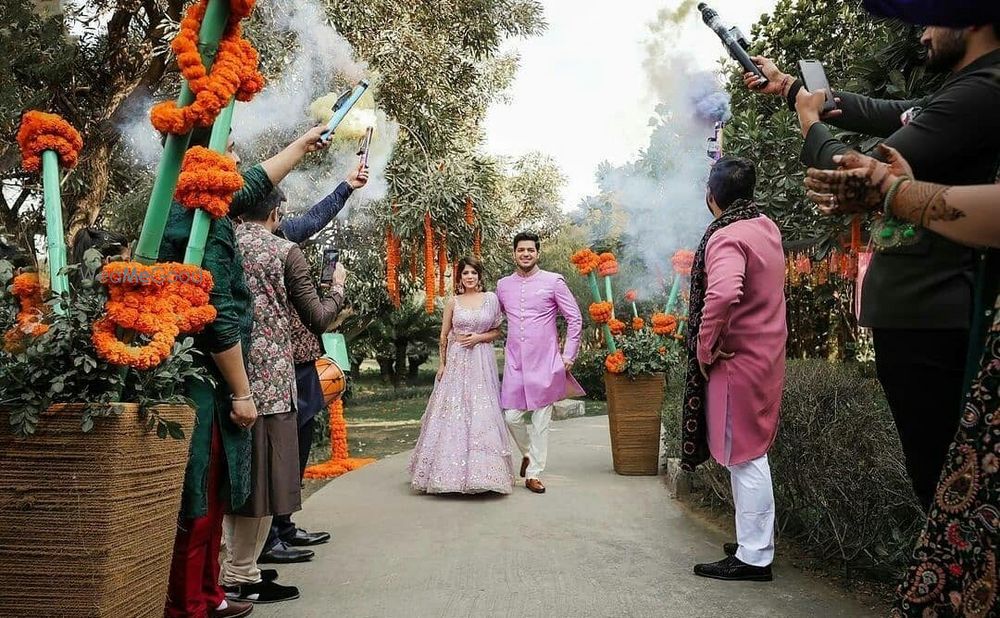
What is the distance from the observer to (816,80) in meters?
2.72

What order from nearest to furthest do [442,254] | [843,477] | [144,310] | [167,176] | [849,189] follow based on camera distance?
[849,189] → [144,310] → [167,176] → [843,477] → [442,254]

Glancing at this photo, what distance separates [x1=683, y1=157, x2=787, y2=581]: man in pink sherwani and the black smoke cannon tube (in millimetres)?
1154

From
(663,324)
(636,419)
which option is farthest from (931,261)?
(636,419)

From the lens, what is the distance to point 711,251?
419 cm

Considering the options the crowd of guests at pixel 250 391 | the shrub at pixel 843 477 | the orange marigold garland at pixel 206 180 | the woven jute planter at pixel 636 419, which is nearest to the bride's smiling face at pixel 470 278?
the woven jute planter at pixel 636 419

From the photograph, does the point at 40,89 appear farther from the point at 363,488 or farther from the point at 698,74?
the point at 698,74

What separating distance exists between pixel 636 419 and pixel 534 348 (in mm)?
1173

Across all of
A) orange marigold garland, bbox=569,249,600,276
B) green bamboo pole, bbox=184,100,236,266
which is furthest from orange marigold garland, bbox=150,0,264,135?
orange marigold garland, bbox=569,249,600,276

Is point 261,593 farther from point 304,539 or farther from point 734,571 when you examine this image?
point 734,571

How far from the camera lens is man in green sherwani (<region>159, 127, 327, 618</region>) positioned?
2.94 metres

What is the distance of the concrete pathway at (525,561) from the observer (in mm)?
3682

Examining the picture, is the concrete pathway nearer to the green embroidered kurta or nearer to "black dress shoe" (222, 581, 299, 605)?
"black dress shoe" (222, 581, 299, 605)

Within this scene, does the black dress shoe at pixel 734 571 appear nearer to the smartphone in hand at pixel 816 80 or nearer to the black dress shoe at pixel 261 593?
the black dress shoe at pixel 261 593

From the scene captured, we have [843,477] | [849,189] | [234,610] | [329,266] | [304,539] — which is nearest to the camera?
[849,189]
